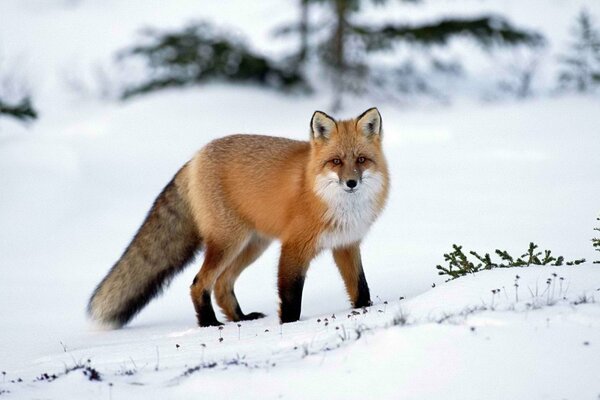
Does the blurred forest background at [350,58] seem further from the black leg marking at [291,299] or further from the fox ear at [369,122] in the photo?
the black leg marking at [291,299]

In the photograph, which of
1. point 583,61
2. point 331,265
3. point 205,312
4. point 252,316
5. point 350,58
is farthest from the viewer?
point 583,61

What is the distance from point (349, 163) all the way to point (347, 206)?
32 cm

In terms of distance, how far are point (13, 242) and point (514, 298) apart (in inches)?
285

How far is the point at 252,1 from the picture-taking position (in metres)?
23.8

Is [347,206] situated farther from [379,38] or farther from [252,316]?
[379,38]

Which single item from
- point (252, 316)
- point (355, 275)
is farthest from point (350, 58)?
point (355, 275)

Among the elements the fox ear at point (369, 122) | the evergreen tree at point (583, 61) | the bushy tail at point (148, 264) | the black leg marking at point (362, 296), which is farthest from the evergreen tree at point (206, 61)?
the black leg marking at point (362, 296)

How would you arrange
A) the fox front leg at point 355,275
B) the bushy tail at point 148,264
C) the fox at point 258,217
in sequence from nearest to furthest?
the fox at point 258,217 < the fox front leg at point 355,275 < the bushy tail at point 148,264

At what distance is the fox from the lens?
5.59 metres

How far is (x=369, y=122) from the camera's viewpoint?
5695 mm

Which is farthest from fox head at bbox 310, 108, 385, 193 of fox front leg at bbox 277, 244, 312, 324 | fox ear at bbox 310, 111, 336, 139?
fox front leg at bbox 277, 244, 312, 324

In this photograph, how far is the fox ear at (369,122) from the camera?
5.65 metres

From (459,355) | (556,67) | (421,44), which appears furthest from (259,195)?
(556,67)

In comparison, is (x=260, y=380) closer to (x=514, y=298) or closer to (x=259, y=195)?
(x=514, y=298)
